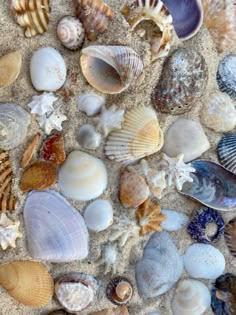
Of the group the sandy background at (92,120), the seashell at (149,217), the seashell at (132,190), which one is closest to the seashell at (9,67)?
the sandy background at (92,120)

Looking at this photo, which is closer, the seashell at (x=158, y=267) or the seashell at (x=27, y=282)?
the seashell at (x=27, y=282)

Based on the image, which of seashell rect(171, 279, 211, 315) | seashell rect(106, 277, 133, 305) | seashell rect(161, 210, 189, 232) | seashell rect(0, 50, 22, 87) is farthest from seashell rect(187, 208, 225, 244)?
seashell rect(0, 50, 22, 87)

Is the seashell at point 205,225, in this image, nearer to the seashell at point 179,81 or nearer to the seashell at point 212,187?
the seashell at point 212,187

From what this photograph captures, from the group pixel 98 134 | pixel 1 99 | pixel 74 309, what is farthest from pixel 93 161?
pixel 74 309

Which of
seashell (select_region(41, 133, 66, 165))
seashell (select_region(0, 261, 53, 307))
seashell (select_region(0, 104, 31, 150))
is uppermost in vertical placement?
seashell (select_region(0, 104, 31, 150))

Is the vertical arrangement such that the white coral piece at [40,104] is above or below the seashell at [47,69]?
below

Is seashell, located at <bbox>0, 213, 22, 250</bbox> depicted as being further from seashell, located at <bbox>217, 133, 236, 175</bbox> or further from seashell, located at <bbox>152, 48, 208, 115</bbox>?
seashell, located at <bbox>217, 133, 236, 175</bbox>
